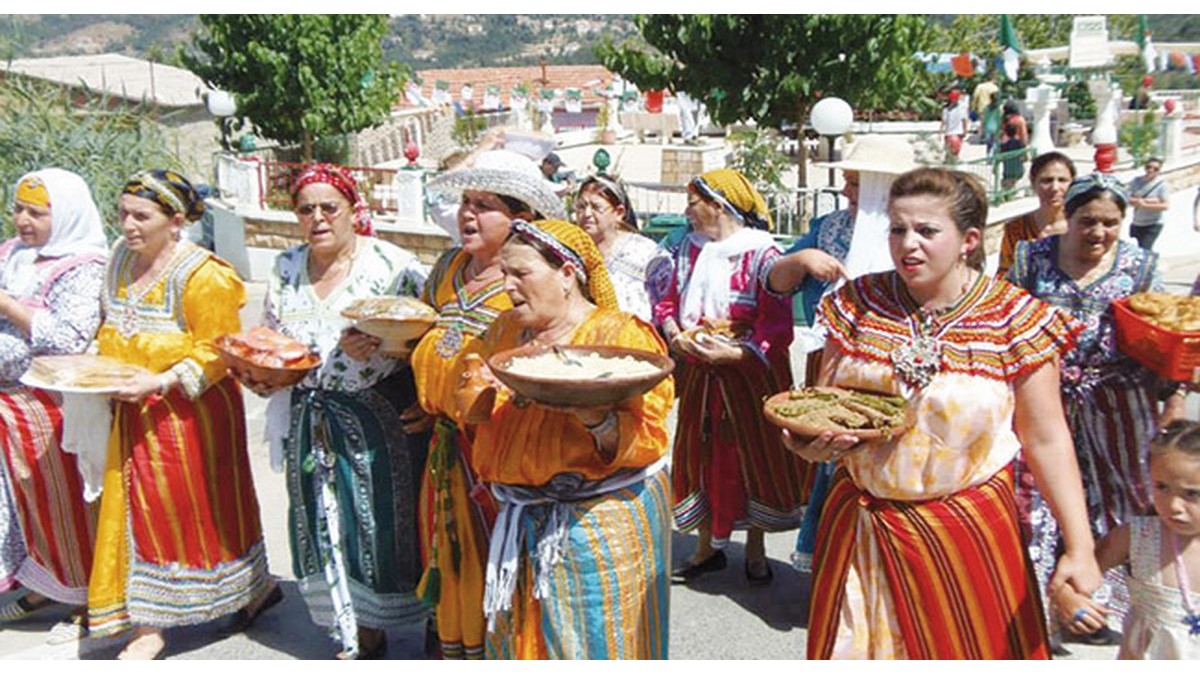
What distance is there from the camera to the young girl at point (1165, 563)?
2.88 m

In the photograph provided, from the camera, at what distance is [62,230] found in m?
4.46

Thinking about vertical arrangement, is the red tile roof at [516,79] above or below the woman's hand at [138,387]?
above

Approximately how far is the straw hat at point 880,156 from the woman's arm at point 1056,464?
6.04 ft

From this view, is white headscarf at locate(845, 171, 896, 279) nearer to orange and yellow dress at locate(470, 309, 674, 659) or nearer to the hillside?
orange and yellow dress at locate(470, 309, 674, 659)

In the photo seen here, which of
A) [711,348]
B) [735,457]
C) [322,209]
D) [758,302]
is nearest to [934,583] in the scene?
[711,348]

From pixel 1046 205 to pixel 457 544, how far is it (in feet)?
9.13

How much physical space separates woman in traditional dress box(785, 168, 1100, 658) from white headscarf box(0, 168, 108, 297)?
9.76 feet

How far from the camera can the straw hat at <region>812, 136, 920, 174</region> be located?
4617 mm

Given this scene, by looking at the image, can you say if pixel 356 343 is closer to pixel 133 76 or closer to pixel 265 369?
pixel 265 369

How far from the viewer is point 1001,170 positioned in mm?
13531

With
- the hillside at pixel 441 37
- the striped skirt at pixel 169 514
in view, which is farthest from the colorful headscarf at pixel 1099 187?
the hillside at pixel 441 37

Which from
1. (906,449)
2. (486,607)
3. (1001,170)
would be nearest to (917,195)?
(906,449)

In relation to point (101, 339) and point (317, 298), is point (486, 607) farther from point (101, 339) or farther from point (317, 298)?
point (101, 339)

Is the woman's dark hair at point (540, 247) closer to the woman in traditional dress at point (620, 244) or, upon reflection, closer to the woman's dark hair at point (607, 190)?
the woman in traditional dress at point (620, 244)
